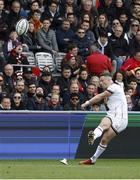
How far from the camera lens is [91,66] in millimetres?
21219

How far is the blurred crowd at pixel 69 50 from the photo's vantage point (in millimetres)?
19422

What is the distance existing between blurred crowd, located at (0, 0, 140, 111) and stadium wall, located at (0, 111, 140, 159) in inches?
22.3

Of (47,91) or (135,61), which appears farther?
(135,61)

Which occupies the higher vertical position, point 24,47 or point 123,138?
point 24,47

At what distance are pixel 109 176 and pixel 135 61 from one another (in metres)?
8.05

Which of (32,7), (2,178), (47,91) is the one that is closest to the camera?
(2,178)

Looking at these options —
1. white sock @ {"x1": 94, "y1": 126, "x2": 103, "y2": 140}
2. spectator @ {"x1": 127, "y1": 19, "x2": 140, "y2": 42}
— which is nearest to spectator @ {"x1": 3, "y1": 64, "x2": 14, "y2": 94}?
white sock @ {"x1": 94, "y1": 126, "x2": 103, "y2": 140}

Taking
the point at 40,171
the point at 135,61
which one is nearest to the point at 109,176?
the point at 40,171

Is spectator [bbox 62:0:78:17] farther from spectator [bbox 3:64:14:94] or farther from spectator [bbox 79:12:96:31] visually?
spectator [bbox 3:64:14:94]

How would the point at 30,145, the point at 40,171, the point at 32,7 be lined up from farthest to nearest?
the point at 32,7 → the point at 30,145 → the point at 40,171

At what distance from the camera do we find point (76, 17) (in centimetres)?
2252

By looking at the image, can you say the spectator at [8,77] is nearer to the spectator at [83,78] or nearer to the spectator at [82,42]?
the spectator at [83,78]

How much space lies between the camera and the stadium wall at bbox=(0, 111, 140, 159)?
1812cm

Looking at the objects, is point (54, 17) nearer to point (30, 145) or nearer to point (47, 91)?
point (47, 91)
